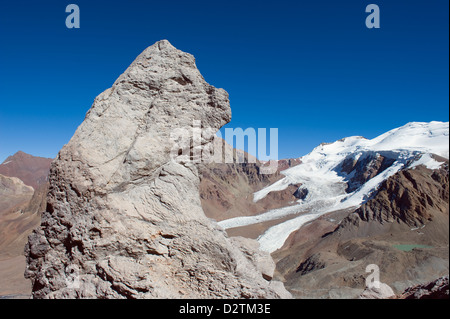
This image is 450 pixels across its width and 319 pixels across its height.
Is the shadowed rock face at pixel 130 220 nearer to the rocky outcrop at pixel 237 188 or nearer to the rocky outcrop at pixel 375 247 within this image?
the rocky outcrop at pixel 375 247

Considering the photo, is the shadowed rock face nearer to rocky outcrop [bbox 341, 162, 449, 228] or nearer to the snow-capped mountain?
rocky outcrop [bbox 341, 162, 449, 228]

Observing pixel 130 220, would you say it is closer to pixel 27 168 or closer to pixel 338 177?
pixel 27 168

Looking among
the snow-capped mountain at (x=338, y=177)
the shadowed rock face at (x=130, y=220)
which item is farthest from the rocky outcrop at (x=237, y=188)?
the shadowed rock face at (x=130, y=220)

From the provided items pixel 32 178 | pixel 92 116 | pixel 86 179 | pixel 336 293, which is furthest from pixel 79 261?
pixel 32 178

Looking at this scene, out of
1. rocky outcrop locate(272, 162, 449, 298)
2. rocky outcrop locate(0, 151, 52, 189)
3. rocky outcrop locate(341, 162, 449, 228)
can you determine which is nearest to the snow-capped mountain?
rocky outcrop locate(341, 162, 449, 228)

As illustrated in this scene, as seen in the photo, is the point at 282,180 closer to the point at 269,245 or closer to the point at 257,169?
the point at 257,169

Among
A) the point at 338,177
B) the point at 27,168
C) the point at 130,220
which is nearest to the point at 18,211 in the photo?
the point at 27,168

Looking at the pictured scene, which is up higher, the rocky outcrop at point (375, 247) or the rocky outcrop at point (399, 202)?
the rocky outcrop at point (399, 202)
